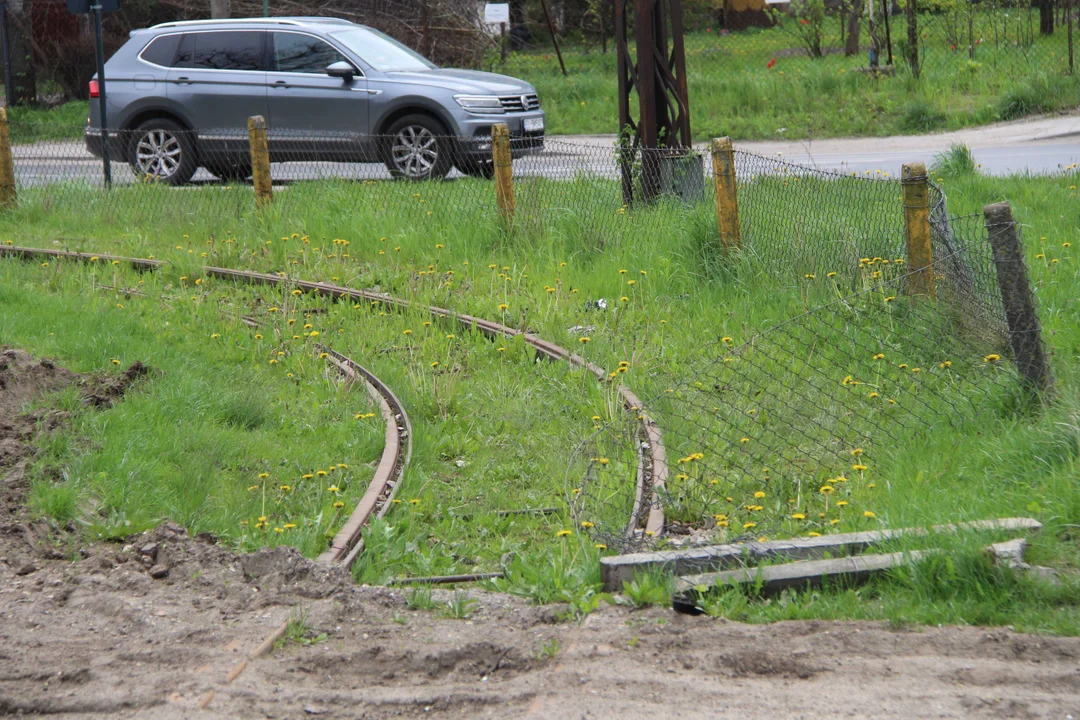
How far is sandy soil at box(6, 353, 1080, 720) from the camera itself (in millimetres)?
3264

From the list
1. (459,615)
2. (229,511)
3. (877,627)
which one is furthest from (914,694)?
(229,511)

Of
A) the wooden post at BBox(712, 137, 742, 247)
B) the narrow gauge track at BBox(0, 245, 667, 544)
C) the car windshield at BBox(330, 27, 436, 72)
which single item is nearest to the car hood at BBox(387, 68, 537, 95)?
the car windshield at BBox(330, 27, 436, 72)

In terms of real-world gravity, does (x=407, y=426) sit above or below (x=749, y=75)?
below

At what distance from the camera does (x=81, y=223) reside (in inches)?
449

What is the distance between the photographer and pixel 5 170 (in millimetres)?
12180

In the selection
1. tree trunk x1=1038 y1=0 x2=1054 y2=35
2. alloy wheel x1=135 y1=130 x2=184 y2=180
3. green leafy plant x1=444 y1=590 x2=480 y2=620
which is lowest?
green leafy plant x1=444 y1=590 x2=480 y2=620

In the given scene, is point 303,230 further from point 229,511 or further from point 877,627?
point 877,627

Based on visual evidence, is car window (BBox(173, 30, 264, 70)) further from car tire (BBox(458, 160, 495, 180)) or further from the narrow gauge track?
the narrow gauge track

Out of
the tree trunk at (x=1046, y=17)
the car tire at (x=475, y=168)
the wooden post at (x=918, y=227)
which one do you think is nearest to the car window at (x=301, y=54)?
the car tire at (x=475, y=168)

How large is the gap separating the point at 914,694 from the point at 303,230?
8.05 m

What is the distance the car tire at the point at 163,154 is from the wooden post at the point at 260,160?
2.86 metres

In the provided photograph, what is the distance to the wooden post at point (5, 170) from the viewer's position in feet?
39.5

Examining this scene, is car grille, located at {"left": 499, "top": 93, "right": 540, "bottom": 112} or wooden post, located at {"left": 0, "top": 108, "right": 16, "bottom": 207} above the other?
car grille, located at {"left": 499, "top": 93, "right": 540, "bottom": 112}

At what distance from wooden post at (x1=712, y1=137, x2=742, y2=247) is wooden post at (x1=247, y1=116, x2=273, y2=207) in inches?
181
